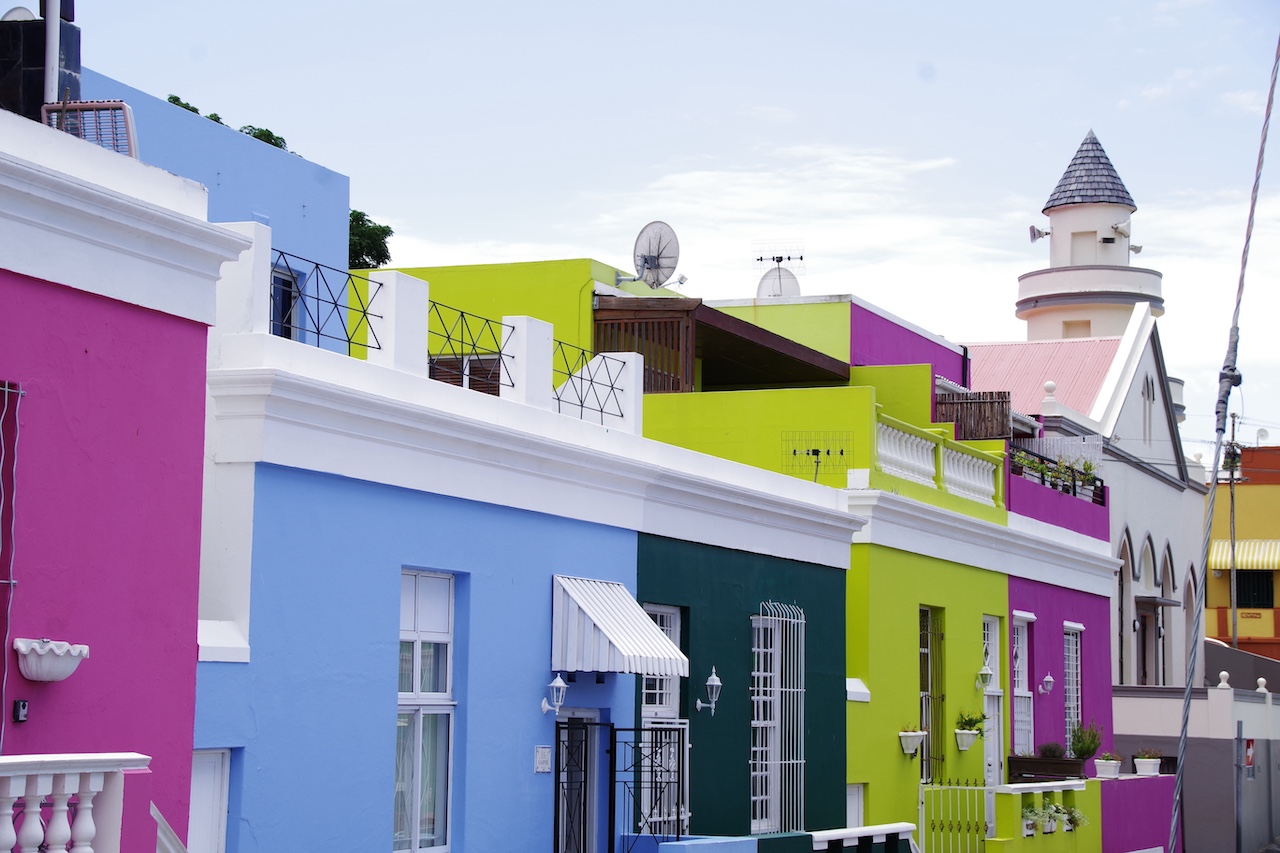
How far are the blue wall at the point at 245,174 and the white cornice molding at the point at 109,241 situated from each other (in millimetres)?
7599

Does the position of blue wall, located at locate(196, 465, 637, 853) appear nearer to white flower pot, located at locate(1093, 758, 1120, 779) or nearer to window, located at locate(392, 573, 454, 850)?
window, located at locate(392, 573, 454, 850)

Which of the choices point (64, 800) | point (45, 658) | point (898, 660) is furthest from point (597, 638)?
point (898, 660)

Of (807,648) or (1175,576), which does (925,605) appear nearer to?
(807,648)

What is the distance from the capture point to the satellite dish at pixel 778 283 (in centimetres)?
2894

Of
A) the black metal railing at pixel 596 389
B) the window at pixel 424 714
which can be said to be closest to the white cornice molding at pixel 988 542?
the black metal railing at pixel 596 389

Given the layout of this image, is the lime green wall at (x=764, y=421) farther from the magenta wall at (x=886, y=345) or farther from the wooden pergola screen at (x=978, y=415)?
the magenta wall at (x=886, y=345)

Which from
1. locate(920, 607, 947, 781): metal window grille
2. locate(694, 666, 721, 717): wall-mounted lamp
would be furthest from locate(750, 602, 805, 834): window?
locate(920, 607, 947, 781): metal window grille

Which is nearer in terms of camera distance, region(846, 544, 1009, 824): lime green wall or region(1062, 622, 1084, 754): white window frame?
region(846, 544, 1009, 824): lime green wall

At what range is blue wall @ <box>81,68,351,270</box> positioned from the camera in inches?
672

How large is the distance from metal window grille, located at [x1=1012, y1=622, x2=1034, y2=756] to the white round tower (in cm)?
2461

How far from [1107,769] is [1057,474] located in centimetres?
426

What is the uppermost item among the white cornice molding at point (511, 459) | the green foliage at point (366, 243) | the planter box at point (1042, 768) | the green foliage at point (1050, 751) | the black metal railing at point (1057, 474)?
the green foliage at point (366, 243)

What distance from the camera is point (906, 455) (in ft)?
65.0

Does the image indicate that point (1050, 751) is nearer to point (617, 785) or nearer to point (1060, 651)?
point (1060, 651)
